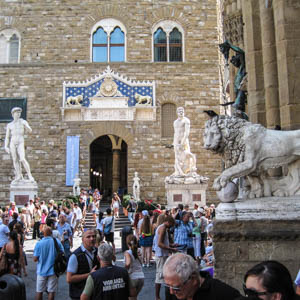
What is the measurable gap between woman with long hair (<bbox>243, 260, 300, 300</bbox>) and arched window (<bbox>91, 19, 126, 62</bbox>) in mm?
20675

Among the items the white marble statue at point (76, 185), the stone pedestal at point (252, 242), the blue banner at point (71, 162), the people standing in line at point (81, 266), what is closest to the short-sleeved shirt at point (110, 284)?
the people standing in line at point (81, 266)

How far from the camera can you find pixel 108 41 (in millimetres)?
21906

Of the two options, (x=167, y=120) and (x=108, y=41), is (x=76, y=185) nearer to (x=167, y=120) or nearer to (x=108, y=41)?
(x=167, y=120)

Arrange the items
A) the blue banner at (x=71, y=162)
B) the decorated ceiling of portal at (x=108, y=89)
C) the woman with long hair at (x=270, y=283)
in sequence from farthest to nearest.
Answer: the decorated ceiling of portal at (x=108, y=89) → the blue banner at (x=71, y=162) → the woman with long hair at (x=270, y=283)

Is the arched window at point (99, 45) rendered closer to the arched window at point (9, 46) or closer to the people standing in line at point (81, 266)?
the arched window at point (9, 46)

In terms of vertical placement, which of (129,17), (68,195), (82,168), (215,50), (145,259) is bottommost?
(145,259)

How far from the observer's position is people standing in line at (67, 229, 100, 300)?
4223mm

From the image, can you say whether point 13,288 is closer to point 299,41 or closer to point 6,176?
point 299,41

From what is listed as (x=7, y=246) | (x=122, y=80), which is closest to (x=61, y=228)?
(x=7, y=246)

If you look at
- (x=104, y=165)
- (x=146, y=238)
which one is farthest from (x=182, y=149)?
(x=104, y=165)

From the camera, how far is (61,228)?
8.80m

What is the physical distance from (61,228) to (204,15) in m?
16.7

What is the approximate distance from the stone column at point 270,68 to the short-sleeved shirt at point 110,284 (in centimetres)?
343

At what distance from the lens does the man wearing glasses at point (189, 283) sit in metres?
2.27
